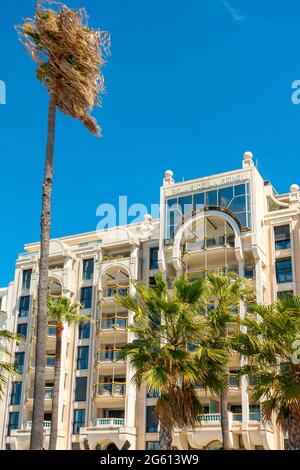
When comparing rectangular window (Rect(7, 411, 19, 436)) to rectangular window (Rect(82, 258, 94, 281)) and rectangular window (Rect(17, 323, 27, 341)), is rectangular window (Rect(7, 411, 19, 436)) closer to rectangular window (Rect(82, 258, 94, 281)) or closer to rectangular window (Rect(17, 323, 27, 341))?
rectangular window (Rect(17, 323, 27, 341))

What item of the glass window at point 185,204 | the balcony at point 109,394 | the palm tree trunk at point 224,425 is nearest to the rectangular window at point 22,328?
the balcony at point 109,394

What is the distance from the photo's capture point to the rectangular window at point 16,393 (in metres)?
54.2

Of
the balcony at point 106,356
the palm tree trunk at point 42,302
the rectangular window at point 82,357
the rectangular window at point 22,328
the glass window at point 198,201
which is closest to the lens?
the palm tree trunk at point 42,302

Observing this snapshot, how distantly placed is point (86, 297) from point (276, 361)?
99.9 feet

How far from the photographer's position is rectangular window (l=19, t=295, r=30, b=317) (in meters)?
57.7

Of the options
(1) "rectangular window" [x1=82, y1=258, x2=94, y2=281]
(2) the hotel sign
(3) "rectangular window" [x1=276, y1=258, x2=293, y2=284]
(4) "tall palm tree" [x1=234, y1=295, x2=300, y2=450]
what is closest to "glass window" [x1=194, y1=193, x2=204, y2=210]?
(2) the hotel sign

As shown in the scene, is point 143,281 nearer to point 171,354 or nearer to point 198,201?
point 198,201

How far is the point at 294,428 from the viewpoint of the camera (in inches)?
981

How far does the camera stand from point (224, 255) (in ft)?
162

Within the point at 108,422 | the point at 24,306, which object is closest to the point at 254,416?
the point at 108,422

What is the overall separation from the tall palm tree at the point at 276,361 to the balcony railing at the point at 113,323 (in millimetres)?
24865

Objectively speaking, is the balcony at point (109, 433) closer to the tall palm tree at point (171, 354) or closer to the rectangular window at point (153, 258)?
the rectangular window at point (153, 258)
